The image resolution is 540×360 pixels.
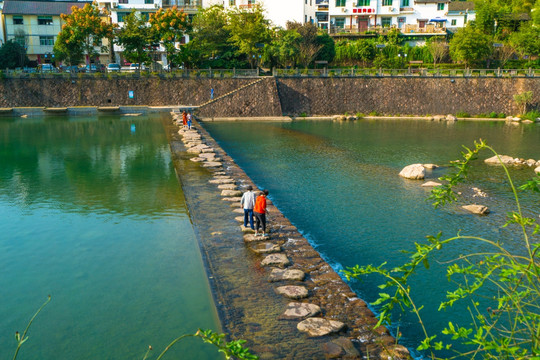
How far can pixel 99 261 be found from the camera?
47.6ft

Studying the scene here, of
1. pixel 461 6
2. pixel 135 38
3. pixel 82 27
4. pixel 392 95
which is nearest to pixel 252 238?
pixel 392 95

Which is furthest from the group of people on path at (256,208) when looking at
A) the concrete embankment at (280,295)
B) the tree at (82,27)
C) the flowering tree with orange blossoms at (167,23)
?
the tree at (82,27)

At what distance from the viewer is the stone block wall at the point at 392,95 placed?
53688 mm

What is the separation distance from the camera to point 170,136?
35.1 meters

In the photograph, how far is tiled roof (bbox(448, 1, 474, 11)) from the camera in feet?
240

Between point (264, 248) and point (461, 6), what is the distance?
72.8m

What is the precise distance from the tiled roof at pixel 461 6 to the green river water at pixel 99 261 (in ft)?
202

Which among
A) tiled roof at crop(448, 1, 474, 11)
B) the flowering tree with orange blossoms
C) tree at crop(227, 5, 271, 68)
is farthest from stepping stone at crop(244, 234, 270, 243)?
tiled roof at crop(448, 1, 474, 11)

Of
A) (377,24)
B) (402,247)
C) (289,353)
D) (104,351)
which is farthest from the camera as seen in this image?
(377,24)

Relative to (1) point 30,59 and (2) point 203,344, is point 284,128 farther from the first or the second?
(1) point 30,59

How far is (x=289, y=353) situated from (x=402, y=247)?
8.14 metres

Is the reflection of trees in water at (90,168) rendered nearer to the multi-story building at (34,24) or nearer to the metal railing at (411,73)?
the metal railing at (411,73)

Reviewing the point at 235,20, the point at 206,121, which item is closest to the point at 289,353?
the point at 206,121

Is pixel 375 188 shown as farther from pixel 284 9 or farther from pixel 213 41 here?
pixel 284 9
